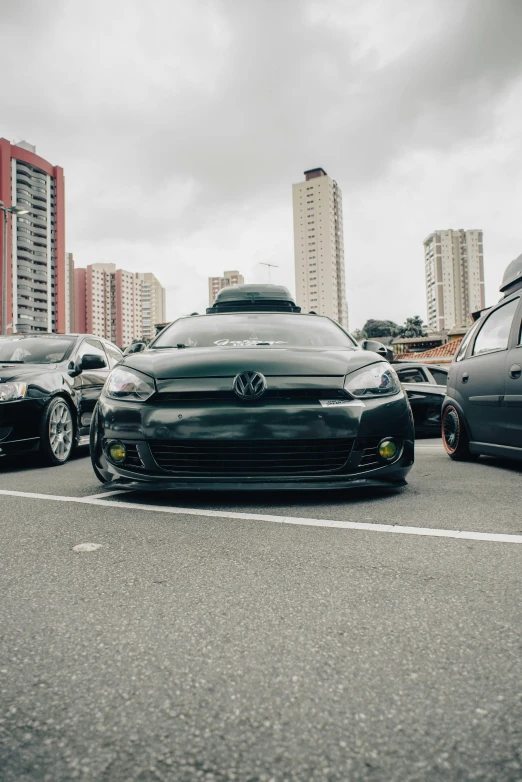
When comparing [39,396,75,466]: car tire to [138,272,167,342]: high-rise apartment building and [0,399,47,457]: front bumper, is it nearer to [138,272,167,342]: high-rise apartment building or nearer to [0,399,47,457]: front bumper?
[0,399,47,457]: front bumper

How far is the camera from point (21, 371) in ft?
20.4

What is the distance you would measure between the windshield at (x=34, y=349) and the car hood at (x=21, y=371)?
302mm

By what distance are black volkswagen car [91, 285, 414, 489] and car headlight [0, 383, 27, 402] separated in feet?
7.36

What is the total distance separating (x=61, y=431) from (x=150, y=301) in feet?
510

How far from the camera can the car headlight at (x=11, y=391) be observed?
19.4 feet

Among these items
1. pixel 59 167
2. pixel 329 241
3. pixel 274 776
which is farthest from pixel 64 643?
pixel 329 241

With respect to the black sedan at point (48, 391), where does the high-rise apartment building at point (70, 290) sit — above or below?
above

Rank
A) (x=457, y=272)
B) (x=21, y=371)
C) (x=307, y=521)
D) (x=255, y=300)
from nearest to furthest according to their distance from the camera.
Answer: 1. (x=307, y=521)
2. (x=21, y=371)
3. (x=255, y=300)
4. (x=457, y=272)

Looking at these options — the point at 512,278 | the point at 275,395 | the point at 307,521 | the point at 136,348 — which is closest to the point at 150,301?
the point at 512,278

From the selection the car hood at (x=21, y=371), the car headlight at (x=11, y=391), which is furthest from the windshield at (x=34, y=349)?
the car headlight at (x=11, y=391)

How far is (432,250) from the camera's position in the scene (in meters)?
158

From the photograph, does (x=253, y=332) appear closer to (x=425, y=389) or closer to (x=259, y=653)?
(x=259, y=653)

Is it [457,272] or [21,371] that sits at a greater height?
[457,272]

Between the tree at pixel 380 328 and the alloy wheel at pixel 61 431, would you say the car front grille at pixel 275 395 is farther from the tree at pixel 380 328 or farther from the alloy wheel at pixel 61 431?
the tree at pixel 380 328
